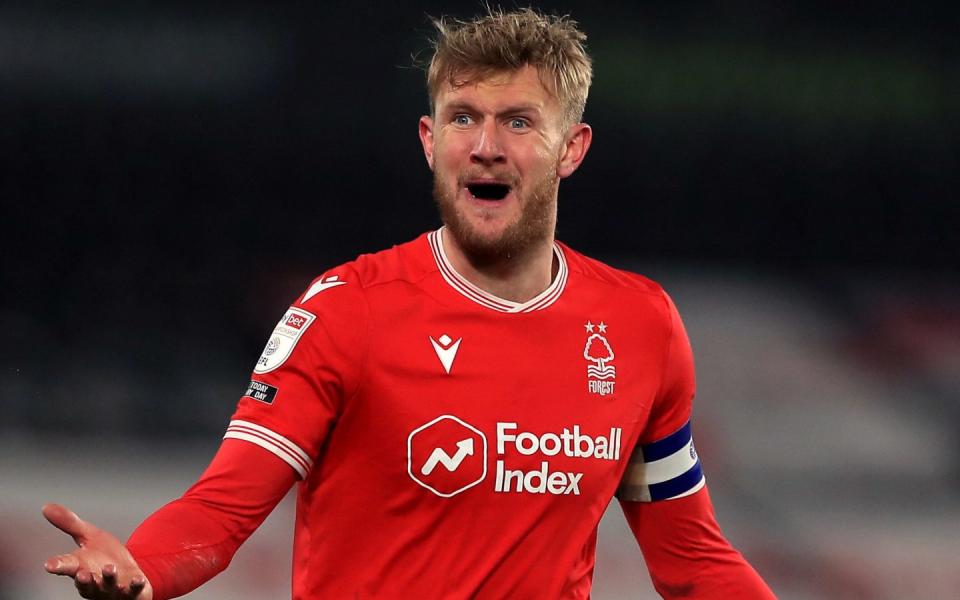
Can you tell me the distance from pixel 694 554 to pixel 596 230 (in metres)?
1.94

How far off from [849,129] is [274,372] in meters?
2.98

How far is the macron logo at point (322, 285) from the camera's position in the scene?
2.36 metres

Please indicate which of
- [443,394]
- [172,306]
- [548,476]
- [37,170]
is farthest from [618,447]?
[37,170]

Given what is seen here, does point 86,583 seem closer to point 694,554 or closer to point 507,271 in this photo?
point 507,271

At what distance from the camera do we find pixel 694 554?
2641mm

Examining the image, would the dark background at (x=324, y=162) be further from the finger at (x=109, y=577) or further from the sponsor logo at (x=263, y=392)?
the finger at (x=109, y=577)

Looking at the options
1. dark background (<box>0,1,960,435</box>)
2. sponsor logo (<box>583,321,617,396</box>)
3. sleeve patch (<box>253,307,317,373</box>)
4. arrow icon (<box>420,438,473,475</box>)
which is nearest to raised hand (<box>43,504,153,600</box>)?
sleeve patch (<box>253,307,317,373</box>)

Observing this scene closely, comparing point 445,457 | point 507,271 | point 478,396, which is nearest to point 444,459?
point 445,457

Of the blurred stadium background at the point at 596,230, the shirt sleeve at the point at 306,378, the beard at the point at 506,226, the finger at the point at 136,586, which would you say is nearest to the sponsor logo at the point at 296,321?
the shirt sleeve at the point at 306,378

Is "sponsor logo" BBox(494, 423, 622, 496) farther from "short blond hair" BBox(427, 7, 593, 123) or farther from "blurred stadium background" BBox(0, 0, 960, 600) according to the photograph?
"blurred stadium background" BBox(0, 0, 960, 600)

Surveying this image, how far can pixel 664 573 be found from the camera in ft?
8.77

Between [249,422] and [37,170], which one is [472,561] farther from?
[37,170]

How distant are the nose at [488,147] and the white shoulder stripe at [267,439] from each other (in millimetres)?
A: 616

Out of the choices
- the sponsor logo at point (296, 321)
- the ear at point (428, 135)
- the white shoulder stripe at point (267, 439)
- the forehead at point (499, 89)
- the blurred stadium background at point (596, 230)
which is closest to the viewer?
the white shoulder stripe at point (267, 439)
